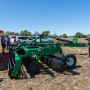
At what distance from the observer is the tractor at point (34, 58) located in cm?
1015

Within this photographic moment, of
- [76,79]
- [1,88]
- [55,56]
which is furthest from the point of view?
[55,56]

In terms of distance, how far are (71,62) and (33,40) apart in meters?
2.41

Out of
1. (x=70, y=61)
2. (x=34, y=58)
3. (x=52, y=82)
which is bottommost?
(x=52, y=82)

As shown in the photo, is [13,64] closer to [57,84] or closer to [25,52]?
[25,52]

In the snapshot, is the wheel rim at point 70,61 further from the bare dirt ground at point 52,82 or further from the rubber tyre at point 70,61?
the bare dirt ground at point 52,82

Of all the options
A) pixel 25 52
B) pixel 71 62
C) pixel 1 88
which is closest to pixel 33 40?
pixel 25 52

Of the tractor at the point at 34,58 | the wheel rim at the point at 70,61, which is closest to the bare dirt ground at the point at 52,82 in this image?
the tractor at the point at 34,58

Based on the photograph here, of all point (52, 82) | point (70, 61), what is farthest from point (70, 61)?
point (52, 82)

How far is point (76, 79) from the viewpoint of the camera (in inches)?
392

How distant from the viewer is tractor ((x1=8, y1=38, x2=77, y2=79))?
10148 mm

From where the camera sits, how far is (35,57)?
37.0 ft

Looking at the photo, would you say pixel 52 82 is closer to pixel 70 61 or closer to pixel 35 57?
pixel 35 57

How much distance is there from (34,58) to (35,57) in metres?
0.07

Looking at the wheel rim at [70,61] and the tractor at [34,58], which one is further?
the wheel rim at [70,61]
